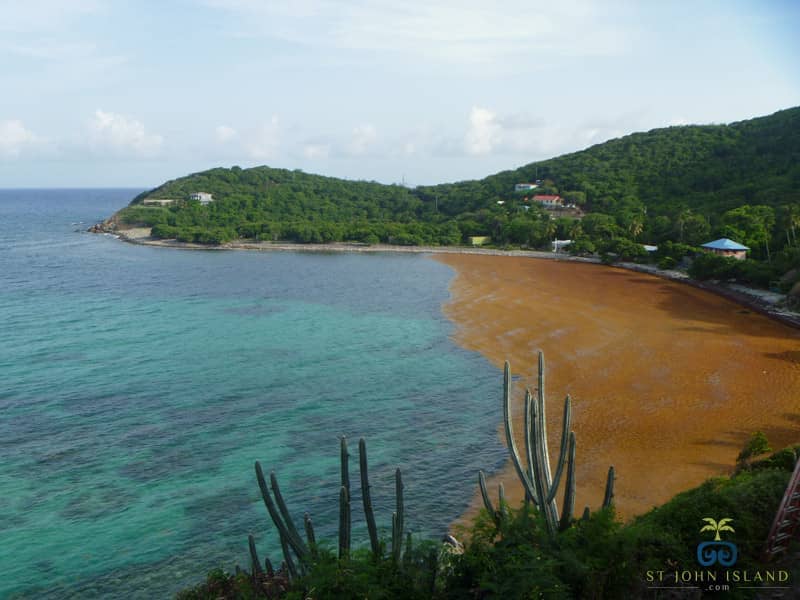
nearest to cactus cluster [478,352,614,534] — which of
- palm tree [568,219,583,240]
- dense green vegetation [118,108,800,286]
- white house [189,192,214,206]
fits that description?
dense green vegetation [118,108,800,286]

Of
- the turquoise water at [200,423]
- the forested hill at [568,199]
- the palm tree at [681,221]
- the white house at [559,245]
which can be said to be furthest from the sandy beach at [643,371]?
the white house at [559,245]

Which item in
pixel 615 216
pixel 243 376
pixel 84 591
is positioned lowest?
pixel 84 591

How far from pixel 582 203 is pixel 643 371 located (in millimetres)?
79551

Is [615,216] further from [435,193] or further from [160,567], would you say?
[160,567]

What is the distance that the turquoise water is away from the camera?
16828 millimetres

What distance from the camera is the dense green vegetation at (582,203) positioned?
226 ft

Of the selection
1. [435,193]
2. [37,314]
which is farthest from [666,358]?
[435,193]

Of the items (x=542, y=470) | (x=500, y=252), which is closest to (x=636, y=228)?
(x=500, y=252)

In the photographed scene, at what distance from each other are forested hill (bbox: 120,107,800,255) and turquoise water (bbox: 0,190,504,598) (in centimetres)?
3933

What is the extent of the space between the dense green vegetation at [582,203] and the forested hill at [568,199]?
233mm

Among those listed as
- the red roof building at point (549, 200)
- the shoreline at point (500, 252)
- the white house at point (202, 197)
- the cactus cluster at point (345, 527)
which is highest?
the white house at point (202, 197)

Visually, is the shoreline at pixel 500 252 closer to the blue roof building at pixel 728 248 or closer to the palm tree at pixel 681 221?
the blue roof building at pixel 728 248

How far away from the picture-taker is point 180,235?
9869 centimetres

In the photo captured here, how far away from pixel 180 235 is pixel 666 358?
84.9 meters
